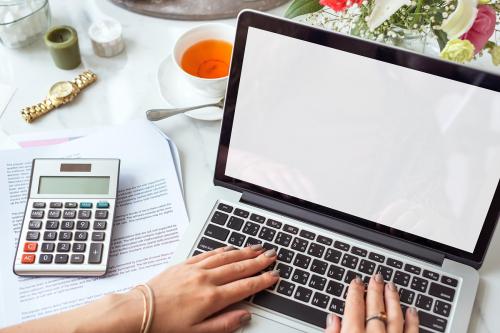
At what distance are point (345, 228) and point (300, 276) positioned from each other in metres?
0.09

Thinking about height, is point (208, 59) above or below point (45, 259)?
above

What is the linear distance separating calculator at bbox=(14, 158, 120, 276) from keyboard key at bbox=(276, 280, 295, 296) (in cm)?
21

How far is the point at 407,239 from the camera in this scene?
27.5 inches

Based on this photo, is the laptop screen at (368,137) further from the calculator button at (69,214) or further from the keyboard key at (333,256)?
the calculator button at (69,214)

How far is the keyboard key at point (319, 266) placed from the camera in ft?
2.24

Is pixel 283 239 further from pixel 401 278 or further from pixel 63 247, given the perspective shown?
pixel 63 247

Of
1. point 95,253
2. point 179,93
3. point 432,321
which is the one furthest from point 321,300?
point 179,93

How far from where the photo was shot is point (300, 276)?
679mm

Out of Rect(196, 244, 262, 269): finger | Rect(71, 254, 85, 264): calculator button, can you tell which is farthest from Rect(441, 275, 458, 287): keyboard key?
Rect(71, 254, 85, 264): calculator button

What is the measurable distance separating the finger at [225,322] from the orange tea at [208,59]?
35 cm

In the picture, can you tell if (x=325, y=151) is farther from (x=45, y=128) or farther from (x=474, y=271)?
(x=45, y=128)

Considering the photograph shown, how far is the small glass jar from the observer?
0.90m

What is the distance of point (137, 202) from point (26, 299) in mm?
177

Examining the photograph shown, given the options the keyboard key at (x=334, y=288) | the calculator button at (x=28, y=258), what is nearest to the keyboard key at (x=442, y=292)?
the keyboard key at (x=334, y=288)
